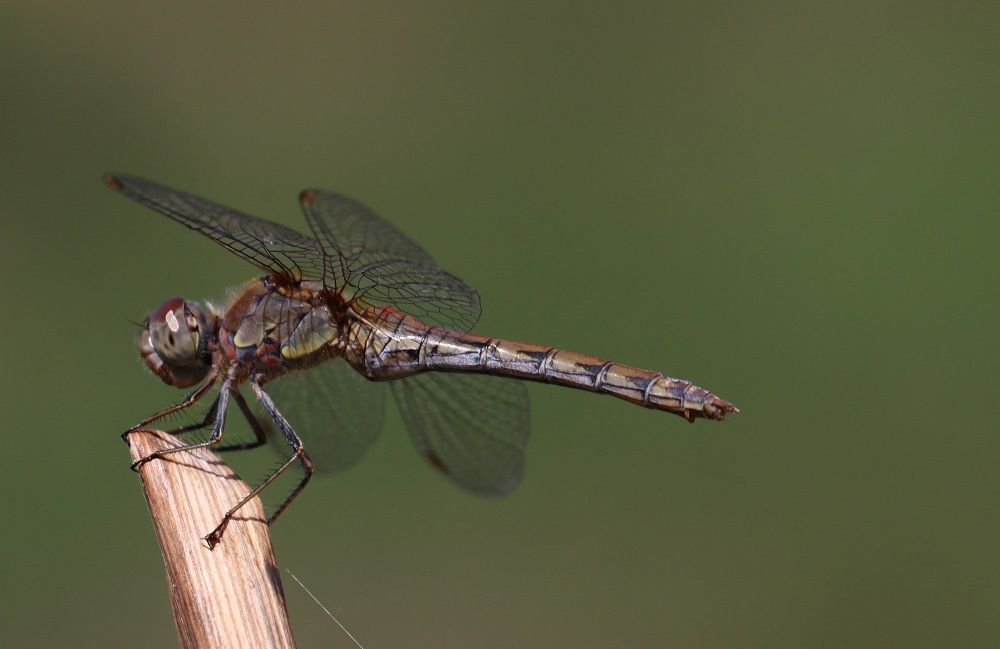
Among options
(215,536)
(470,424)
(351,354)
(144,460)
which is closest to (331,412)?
(351,354)

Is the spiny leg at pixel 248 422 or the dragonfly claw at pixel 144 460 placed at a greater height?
the spiny leg at pixel 248 422

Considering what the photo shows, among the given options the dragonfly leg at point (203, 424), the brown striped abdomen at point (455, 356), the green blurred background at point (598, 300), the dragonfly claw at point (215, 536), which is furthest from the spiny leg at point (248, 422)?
the green blurred background at point (598, 300)

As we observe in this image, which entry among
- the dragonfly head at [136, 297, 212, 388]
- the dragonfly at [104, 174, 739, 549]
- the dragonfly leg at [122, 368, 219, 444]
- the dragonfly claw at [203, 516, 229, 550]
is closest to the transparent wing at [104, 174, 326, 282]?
the dragonfly at [104, 174, 739, 549]

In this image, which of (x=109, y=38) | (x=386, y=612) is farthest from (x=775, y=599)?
(x=109, y=38)

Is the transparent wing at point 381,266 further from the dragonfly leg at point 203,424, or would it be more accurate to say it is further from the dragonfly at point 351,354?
the dragonfly leg at point 203,424

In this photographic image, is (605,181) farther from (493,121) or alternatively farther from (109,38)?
(109,38)

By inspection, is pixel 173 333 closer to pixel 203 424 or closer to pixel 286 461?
pixel 203 424

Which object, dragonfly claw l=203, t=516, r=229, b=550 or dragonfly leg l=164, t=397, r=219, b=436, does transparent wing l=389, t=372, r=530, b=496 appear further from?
dragonfly claw l=203, t=516, r=229, b=550
